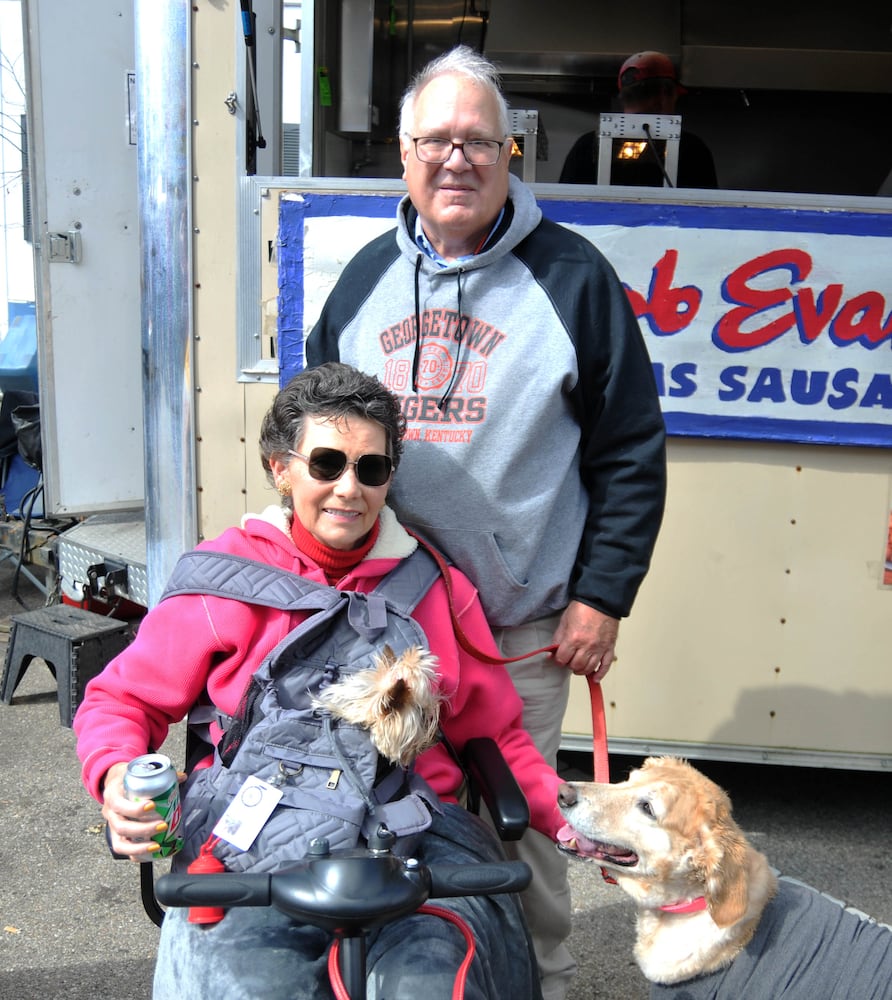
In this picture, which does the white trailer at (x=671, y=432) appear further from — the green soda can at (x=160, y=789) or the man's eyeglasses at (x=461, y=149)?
the green soda can at (x=160, y=789)

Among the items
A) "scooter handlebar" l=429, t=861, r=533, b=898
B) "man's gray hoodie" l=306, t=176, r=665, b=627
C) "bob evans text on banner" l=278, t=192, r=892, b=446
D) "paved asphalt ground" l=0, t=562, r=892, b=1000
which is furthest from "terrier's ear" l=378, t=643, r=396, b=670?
"bob evans text on banner" l=278, t=192, r=892, b=446

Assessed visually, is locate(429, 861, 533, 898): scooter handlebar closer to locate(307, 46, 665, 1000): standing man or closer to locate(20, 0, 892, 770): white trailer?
locate(307, 46, 665, 1000): standing man

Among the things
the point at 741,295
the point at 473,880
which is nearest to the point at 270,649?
the point at 473,880

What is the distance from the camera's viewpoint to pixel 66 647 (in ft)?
14.1

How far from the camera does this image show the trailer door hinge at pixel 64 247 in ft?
16.2

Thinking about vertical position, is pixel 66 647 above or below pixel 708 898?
below

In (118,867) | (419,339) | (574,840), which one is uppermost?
(419,339)

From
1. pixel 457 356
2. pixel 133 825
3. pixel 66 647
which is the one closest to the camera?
pixel 133 825

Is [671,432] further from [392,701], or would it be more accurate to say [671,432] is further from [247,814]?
[247,814]

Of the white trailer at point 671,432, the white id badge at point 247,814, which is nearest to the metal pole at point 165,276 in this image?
the white trailer at point 671,432

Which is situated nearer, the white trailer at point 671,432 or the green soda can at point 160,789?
the green soda can at point 160,789

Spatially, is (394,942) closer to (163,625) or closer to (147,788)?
(147,788)

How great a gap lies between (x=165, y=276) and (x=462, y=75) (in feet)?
5.57

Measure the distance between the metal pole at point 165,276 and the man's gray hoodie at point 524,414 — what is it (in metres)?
1.43
